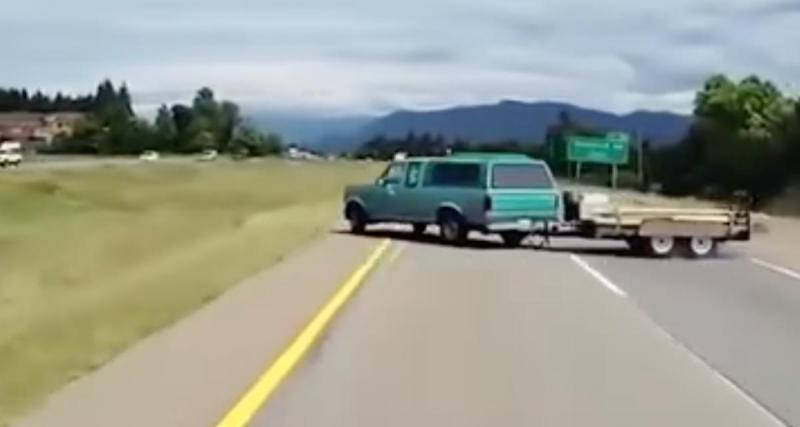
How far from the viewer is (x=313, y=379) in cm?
1288

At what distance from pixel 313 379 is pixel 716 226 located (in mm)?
22406

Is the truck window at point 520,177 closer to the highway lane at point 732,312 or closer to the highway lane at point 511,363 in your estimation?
the highway lane at point 732,312

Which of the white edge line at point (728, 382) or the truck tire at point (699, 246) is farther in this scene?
the truck tire at point (699, 246)

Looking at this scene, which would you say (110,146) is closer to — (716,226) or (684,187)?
(684,187)

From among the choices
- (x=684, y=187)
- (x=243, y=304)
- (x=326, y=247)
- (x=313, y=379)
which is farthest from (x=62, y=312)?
(x=684, y=187)

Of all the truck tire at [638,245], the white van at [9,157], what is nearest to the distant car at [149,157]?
the white van at [9,157]

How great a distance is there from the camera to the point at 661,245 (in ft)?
112

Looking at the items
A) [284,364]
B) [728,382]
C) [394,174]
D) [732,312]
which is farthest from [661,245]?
[728,382]

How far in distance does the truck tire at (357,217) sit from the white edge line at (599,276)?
350 inches

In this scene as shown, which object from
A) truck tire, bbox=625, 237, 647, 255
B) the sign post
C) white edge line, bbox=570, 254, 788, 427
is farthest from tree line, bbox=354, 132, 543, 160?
white edge line, bbox=570, 254, 788, 427

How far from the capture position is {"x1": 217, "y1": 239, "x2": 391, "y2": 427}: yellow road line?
429 inches

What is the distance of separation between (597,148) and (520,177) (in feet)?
120

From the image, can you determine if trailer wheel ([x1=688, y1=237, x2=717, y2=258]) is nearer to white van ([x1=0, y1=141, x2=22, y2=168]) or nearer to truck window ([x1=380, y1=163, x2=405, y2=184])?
truck window ([x1=380, y1=163, x2=405, y2=184])

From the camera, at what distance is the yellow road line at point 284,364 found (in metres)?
10.9
